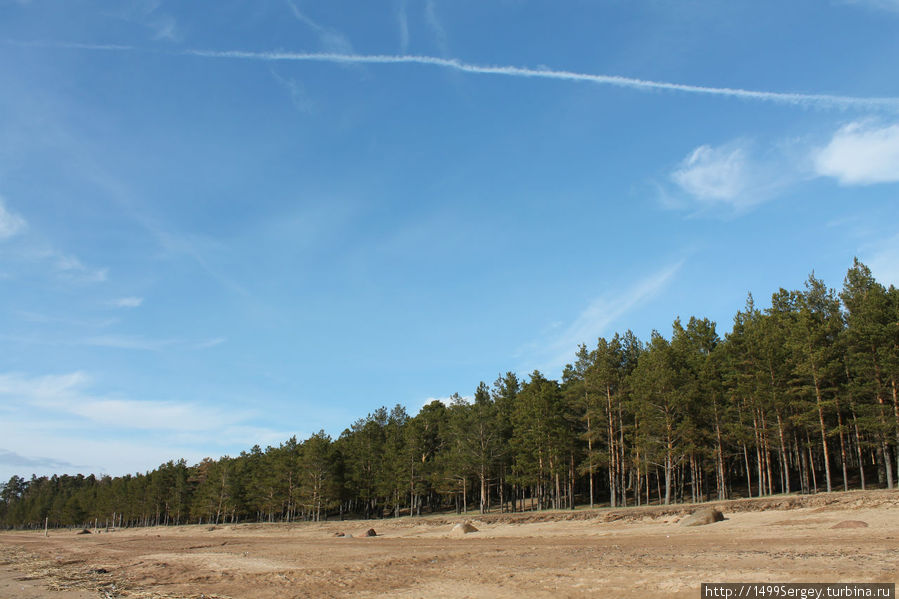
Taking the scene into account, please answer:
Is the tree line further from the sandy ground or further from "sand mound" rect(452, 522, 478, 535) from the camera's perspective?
"sand mound" rect(452, 522, 478, 535)

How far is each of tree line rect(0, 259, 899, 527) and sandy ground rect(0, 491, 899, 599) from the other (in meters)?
14.4

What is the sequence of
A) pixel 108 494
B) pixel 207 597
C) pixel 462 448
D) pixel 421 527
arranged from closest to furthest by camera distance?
pixel 207 597, pixel 421 527, pixel 462 448, pixel 108 494

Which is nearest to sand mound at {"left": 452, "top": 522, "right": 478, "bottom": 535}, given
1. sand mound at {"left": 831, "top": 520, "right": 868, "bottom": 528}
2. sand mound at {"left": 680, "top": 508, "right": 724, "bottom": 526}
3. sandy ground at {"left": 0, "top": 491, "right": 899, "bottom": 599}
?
sandy ground at {"left": 0, "top": 491, "right": 899, "bottom": 599}

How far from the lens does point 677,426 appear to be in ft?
155

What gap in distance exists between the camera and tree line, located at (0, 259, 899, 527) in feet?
146

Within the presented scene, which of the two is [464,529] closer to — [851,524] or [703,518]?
[703,518]

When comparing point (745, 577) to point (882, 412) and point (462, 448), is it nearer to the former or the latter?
point (882, 412)

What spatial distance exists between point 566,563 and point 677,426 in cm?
3191

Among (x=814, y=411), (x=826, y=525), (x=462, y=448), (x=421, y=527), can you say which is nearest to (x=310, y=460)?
(x=462, y=448)

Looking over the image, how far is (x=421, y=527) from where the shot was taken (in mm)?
48062

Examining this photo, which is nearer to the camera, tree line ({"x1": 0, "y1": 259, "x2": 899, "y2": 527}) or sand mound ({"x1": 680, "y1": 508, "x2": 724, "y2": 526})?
sand mound ({"x1": 680, "y1": 508, "x2": 724, "y2": 526})

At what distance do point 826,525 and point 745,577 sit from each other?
12981 mm

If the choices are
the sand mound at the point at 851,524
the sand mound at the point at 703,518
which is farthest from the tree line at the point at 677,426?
the sand mound at the point at 851,524

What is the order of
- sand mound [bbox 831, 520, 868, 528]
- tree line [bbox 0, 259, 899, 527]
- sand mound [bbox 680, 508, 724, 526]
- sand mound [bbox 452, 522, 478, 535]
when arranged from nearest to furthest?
1. sand mound [bbox 831, 520, 868, 528]
2. sand mound [bbox 680, 508, 724, 526]
3. sand mound [bbox 452, 522, 478, 535]
4. tree line [bbox 0, 259, 899, 527]
